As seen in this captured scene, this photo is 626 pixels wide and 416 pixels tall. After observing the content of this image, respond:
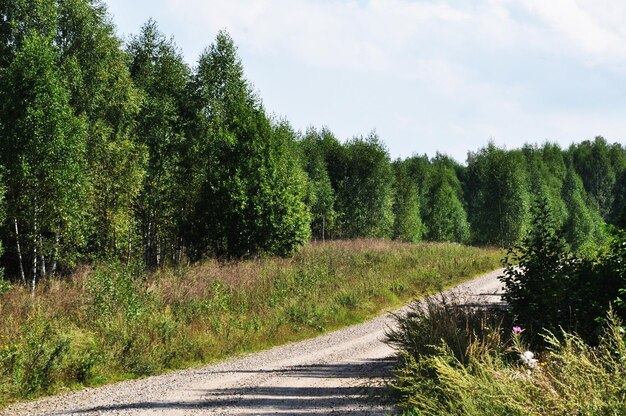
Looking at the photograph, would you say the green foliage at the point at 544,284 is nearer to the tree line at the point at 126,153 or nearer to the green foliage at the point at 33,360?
the green foliage at the point at 33,360

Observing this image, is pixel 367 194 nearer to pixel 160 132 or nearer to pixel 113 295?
pixel 160 132

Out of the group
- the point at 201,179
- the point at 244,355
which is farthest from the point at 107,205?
the point at 244,355

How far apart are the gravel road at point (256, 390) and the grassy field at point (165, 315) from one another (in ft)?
2.52

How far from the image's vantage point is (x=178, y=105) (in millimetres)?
36781

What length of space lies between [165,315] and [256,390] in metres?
5.43

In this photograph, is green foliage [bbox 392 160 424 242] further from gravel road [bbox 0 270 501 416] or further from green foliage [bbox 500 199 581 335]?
green foliage [bbox 500 199 581 335]

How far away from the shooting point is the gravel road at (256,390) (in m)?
9.84

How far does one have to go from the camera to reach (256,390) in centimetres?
1112

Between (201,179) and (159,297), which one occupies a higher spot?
(201,179)

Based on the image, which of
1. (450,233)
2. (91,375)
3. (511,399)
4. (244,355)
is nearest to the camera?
(511,399)

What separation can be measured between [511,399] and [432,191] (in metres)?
78.1

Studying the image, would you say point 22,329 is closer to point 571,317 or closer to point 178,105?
point 571,317

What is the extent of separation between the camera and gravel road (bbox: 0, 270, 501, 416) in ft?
32.3

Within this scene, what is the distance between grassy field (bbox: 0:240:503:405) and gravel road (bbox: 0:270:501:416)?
77 centimetres
